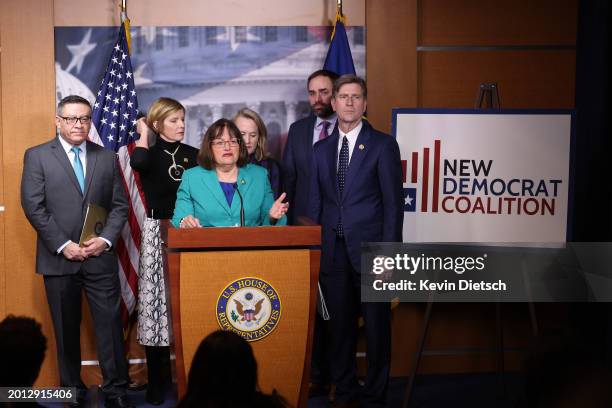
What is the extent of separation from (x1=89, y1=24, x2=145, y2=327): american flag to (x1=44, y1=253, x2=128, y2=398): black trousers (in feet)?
1.21

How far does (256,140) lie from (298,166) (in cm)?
31

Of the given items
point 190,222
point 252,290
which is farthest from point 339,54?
point 252,290

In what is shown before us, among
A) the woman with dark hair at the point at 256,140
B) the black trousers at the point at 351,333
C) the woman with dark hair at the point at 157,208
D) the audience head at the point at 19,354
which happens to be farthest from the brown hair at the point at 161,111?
the audience head at the point at 19,354

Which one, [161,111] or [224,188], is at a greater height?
[161,111]

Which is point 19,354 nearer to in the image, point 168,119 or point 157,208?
point 157,208

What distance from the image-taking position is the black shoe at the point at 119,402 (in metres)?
4.54

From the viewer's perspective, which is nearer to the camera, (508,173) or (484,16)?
(508,173)

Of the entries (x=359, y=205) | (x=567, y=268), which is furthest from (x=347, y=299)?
(x=567, y=268)

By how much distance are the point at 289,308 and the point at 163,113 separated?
1.73 metres

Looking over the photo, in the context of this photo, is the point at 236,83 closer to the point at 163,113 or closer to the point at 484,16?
the point at 163,113

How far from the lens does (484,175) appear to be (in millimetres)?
4828

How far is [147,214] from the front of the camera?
4.64 metres

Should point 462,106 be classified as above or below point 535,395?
above

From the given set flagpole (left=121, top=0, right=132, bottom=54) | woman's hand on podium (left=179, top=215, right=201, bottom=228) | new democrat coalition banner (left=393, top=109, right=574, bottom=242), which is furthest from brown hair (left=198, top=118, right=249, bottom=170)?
flagpole (left=121, top=0, right=132, bottom=54)
